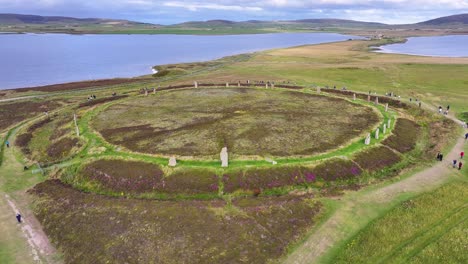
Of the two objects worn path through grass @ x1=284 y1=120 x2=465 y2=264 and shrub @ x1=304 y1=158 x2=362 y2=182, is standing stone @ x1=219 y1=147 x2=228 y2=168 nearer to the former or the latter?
shrub @ x1=304 y1=158 x2=362 y2=182

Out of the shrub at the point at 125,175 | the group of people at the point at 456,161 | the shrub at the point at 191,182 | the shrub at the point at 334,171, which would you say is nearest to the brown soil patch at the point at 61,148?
the shrub at the point at 125,175

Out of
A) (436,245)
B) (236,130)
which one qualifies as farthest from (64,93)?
(436,245)

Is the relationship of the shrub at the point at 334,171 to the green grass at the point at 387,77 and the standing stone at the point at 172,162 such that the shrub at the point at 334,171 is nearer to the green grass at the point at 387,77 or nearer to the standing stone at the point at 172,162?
the standing stone at the point at 172,162

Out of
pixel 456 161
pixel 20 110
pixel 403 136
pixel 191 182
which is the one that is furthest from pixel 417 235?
pixel 20 110

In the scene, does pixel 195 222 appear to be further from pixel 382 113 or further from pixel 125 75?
pixel 125 75

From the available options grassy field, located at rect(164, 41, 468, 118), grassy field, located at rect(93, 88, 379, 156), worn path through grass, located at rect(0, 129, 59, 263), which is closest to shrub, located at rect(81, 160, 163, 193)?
grassy field, located at rect(93, 88, 379, 156)

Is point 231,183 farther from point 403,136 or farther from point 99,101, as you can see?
point 99,101

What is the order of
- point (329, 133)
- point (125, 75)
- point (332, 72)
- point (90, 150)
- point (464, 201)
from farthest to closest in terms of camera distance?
1. point (125, 75)
2. point (332, 72)
3. point (329, 133)
4. point (90, 150)
5. point (464, 201)
